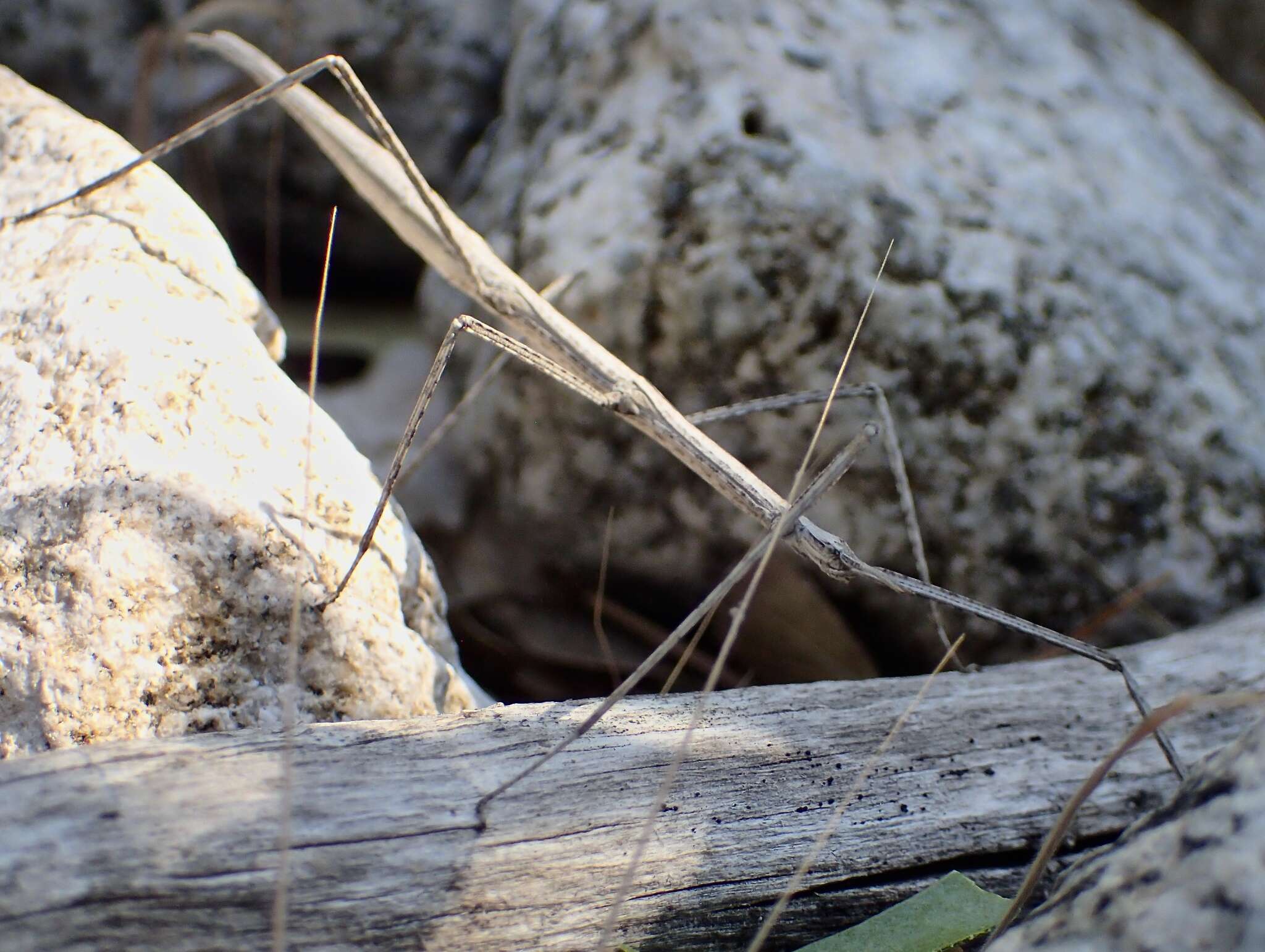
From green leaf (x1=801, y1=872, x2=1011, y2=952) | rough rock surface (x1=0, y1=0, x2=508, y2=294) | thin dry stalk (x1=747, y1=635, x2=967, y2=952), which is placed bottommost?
green leaf (x1=801, y1=872, x2=1011, y2=952)

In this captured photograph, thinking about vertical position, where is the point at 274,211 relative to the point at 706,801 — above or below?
above

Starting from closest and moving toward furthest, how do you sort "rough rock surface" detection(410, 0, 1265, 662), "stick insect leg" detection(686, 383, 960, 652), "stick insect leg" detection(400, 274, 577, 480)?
"stick insect leg" detection(686, 383, 960, 652) → "stick insect leg" detection(400, 274, 577, 480) → "rough rock surface" detection(410, 0, 1265, 662)

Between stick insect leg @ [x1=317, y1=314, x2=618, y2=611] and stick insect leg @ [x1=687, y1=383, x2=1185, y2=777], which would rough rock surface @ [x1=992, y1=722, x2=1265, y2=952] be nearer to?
Answer: stick insect leg @ [x1=687, y1=383, x2=1185, y2=777]

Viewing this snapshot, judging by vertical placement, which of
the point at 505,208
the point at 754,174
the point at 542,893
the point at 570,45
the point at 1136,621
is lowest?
the point at 1136,621

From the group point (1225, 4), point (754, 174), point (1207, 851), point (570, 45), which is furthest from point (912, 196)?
point (1225, 4)

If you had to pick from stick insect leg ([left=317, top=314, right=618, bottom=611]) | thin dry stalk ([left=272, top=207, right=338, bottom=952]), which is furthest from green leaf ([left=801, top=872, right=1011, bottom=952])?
stick insect leg ([left=317, top=314, right=618, bottom=611])

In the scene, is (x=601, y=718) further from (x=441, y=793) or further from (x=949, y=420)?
(x=949, y=420)

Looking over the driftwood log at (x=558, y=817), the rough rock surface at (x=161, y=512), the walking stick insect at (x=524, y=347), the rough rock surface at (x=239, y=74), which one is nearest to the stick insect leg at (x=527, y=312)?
the walking stick insect at (x=524, y=347)

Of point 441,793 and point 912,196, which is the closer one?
point 441,793
